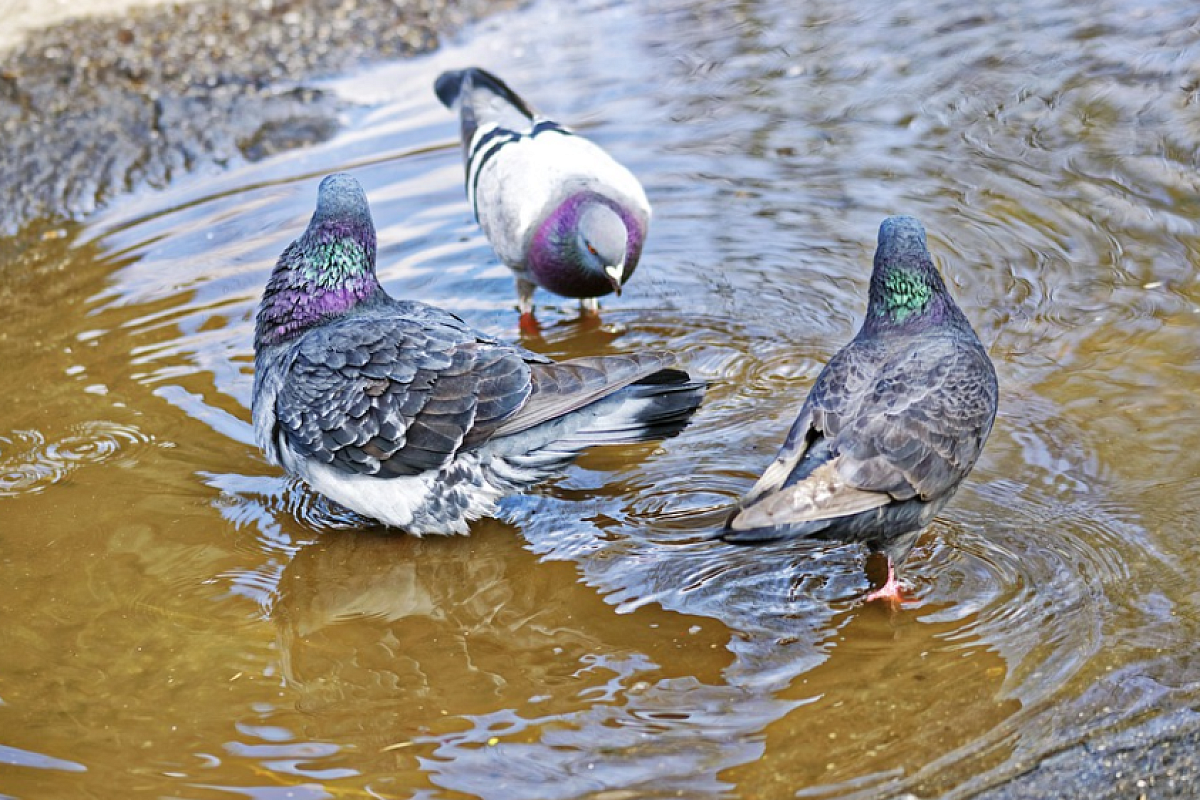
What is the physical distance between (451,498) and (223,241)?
9.84 feet

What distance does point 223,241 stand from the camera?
6.71 meters

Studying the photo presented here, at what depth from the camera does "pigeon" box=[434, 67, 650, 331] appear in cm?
571

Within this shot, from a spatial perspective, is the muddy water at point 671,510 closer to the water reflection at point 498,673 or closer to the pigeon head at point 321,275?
the water reflection at point 498,673

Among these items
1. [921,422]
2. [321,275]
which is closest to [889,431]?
[921,422]

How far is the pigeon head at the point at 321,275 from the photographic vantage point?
4672mm

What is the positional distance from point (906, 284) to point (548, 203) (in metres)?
2.42

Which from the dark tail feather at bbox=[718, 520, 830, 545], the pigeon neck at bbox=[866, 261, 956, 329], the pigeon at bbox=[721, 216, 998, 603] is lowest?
the dark tail feather at bbox=[718, 520, 830, 545]

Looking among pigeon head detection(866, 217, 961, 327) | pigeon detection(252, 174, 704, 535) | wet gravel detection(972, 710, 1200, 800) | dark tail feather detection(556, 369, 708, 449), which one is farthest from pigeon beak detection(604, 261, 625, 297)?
wet gravel detection(972, 710, 1200, 800)

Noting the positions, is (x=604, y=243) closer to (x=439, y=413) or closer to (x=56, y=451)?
Answer: (x=439, y=413)

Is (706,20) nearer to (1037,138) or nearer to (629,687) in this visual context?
(1037,138)

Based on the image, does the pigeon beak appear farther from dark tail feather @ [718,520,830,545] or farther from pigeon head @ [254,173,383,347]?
dark tail feather @ [718,520,830,545]

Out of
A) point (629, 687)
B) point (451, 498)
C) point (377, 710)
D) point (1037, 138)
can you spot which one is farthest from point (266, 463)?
point (1037, 138)

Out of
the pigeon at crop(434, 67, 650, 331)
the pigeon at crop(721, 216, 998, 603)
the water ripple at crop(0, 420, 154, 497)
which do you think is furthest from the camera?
the pigeon at crop(434, 67, 650, 331)

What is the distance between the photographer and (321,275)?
15.3 feet
